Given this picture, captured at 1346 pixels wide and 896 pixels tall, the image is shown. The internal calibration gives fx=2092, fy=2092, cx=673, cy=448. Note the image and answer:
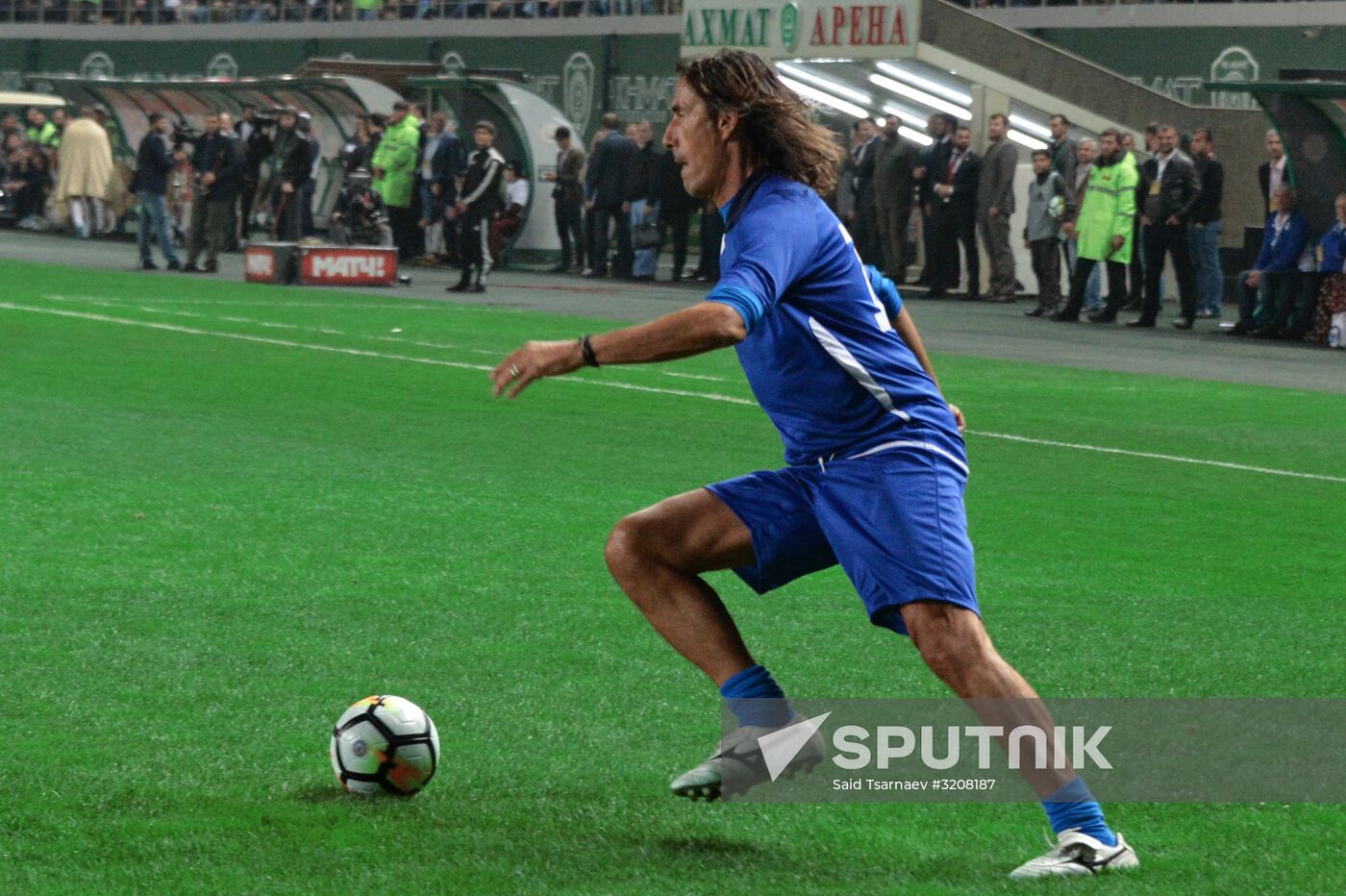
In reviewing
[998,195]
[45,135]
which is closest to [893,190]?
[998,195]

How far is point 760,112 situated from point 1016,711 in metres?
1.41

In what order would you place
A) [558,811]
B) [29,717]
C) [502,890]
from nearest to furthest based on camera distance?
1. [502,890]
2. [558,811]
3. [29,717]

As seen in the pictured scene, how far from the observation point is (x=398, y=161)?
1193 inches

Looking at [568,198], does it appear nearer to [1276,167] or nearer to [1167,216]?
[1167,216]

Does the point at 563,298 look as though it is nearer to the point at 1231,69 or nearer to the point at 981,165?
the point at 981,165

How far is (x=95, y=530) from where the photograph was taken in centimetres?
863

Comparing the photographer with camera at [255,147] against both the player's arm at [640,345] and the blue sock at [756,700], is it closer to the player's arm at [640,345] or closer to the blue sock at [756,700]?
the blue sock at [756,700]

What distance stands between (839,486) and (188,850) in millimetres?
1604

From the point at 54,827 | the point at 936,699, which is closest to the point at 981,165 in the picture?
the point at 936,699

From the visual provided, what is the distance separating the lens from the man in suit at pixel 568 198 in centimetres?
2928

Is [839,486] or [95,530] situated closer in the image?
[839,486]

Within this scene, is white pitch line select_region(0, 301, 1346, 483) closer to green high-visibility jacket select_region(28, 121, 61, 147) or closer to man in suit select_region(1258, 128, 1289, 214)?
man in suit select_region(1258, 128, 1289, 214)

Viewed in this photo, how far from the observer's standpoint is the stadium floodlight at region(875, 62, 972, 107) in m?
28.4

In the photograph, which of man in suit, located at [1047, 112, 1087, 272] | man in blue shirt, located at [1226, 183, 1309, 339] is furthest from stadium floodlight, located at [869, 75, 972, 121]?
man in blue shirt, located at [1226, 183, 1309, 339]
